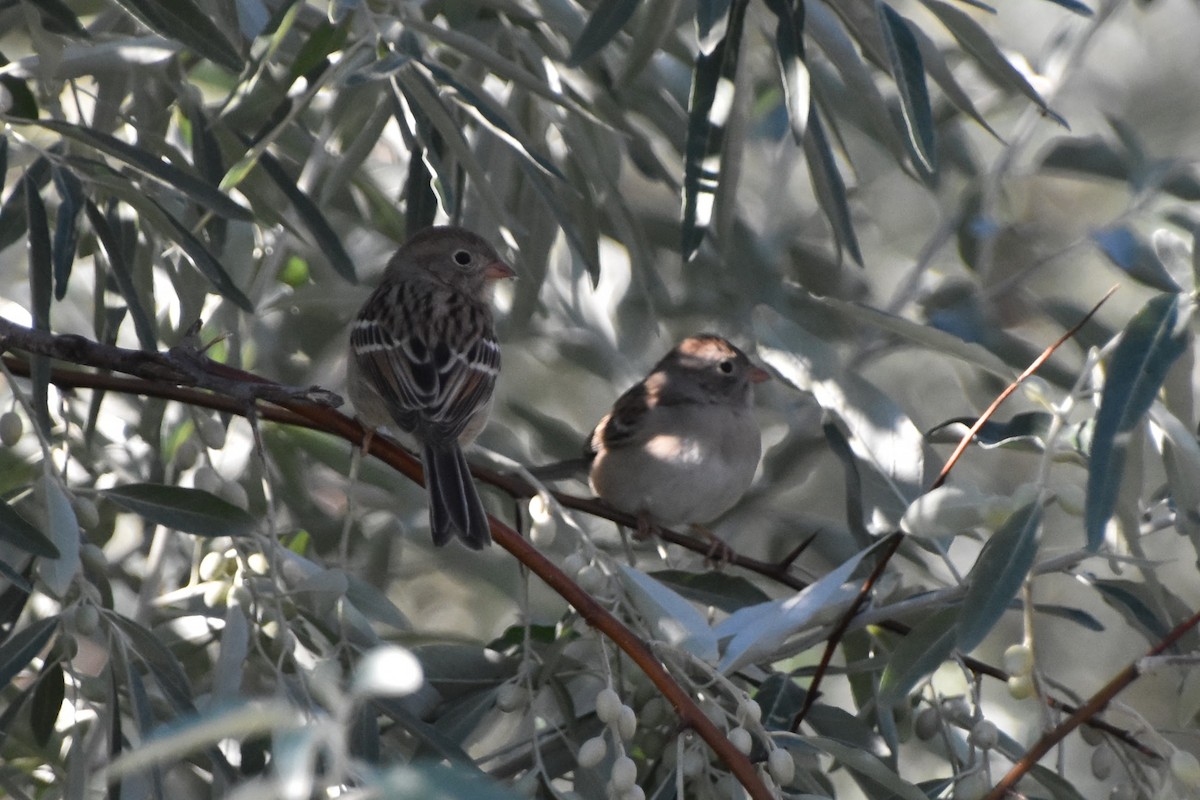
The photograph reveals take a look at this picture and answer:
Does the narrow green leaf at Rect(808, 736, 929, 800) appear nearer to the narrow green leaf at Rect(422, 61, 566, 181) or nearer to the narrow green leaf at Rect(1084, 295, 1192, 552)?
the narrow green leaf at Rect(1084, 295, 1192, 552)

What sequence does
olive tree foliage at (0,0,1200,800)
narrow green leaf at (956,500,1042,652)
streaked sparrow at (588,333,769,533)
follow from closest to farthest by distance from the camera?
narrow green leaf at (956,500,1042,652) < olive tree foliage at (0,0,1200,800) < streaked sparrow at (588,333,769,533)

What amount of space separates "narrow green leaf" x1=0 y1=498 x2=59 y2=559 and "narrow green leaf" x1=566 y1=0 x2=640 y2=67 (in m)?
1.19

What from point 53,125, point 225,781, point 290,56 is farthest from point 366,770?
point 290,56

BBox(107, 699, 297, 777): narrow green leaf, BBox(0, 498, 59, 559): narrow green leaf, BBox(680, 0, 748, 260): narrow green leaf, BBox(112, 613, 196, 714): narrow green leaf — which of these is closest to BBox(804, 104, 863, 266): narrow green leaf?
BBox(680, 0, 748, 260): narrow green leaf

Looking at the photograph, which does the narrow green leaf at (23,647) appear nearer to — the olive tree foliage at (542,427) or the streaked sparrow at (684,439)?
the olive tree foliage at (542,427)

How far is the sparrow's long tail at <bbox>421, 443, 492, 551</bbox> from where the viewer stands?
2947mm

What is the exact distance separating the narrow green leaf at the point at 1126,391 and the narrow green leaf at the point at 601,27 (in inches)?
40.9

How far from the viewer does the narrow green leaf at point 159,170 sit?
8.63 feet

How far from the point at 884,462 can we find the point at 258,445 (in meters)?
1.56

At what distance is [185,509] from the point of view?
260cm

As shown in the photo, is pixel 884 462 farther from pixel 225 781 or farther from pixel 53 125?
pixel 53 125

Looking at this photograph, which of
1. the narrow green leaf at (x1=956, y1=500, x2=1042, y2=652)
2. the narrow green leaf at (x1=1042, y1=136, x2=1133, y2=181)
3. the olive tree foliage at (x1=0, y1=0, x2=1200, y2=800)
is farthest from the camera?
the narrow green leaf at (x1=1042, y1=136, x2=1133, y2=181)

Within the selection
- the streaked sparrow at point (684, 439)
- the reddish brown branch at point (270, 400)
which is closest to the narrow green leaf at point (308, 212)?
the reddish brown branch at point (270, 400)

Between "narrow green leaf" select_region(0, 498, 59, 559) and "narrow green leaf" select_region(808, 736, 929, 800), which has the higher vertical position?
"narrow green leaf" select_region(0, 498, 59, 559)
